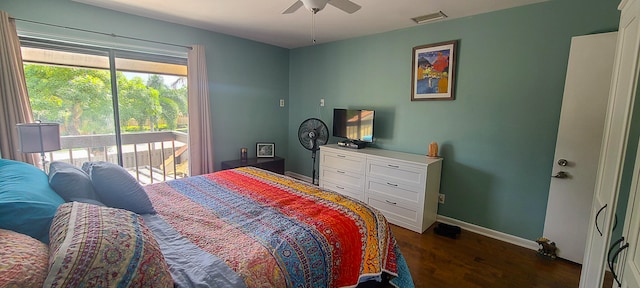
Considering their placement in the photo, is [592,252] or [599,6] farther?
[599,6]

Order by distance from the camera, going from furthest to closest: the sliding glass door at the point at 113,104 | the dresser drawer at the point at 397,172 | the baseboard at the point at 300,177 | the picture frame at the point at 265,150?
the baseboard at the point at 300,177 → the picture frame at the point at 265,150 → the dresser drawer at the point at 397,172 → the sliding glass door at the point at 113,104

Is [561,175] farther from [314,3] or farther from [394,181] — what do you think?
[314,3]

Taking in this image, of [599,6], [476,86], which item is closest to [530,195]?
[476,86]

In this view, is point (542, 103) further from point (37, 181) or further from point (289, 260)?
point (37, 181)

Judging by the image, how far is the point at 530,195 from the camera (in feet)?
8.45

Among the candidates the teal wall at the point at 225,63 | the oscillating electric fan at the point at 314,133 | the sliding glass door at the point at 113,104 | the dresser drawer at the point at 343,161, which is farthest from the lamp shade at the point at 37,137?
the dresser drawer at the point at 343,161

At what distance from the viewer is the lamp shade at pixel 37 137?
6.56ft

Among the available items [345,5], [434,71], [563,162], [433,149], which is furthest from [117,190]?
[563,162]

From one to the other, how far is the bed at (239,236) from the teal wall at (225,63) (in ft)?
5.93

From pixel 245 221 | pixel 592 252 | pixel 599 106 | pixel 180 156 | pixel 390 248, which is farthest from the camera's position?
pixel 180 156

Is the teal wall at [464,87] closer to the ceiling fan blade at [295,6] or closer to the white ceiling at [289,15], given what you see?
the white ceiling at [289,15]

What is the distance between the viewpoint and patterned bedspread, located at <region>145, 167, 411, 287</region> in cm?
126

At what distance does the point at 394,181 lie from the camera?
9.78 feet

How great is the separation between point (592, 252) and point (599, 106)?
1.33 m
